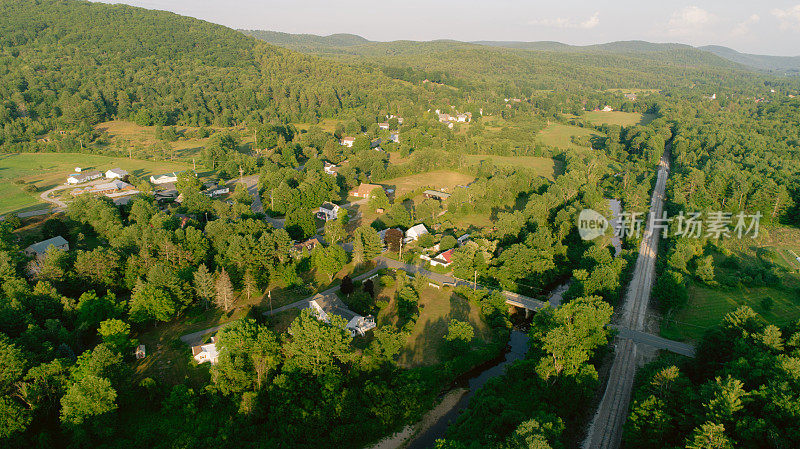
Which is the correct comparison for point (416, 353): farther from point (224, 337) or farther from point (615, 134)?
point (615, 134)

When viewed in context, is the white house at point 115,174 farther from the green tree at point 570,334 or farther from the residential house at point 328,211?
the green tree at point 570,334

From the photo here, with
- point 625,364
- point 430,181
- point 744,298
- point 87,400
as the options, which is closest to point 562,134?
point 430,181

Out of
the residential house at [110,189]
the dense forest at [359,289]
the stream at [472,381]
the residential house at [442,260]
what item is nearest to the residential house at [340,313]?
the dense forest at [359,289]

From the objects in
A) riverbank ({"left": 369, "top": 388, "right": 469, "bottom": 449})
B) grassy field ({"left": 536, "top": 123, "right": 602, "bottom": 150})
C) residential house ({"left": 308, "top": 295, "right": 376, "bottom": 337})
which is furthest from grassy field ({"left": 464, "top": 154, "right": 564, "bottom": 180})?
riverbank ({"left": 369, "top": 388, "right": 469, "bottom": 449})

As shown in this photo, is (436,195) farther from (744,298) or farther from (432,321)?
(744,298)

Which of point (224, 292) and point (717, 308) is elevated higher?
point (224, 292)

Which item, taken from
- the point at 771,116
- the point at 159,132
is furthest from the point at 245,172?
the point at 771,116

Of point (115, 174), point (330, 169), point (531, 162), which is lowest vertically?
point (115, 174)

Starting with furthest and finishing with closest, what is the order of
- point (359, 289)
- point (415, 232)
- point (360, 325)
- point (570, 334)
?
point (415, 232)
point (359, 289)
point (360, 325)
point (570, 334)

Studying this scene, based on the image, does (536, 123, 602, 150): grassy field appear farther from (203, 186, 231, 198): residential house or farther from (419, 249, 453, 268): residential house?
(203, 186, 231, 198): residential house
